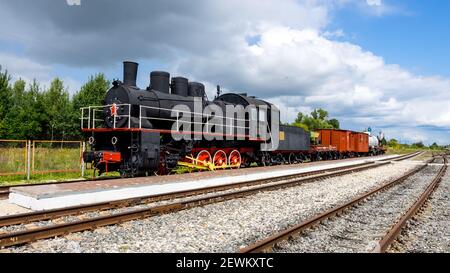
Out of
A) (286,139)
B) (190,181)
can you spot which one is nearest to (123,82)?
(190,181)

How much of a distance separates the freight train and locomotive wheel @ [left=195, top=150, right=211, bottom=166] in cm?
4

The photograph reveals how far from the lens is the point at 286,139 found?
21797 mm

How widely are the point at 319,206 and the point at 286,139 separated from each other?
13.2 meters

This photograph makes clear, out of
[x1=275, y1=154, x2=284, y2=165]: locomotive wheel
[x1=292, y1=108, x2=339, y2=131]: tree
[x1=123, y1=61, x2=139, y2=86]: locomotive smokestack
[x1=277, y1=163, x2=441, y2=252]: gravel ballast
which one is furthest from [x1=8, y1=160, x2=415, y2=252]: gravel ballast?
[x1=292, y1=108, x2=339, y2=131]: tree

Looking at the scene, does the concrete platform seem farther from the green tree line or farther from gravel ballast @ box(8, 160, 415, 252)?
the green tree line

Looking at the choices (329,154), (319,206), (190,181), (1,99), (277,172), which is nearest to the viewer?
(319,206)

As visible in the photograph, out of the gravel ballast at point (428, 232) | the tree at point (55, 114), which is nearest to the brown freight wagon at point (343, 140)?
the gravel ballast at point (428, 232)

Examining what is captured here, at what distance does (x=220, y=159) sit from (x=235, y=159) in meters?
1.36

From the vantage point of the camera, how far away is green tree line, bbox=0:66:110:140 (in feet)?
130

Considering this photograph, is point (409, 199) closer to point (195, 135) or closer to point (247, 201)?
point (247, 201)

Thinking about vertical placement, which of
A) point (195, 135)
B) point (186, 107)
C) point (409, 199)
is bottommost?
point (409, 199)

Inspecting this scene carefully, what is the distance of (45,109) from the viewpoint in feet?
139

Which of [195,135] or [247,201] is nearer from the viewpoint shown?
[247,201]
